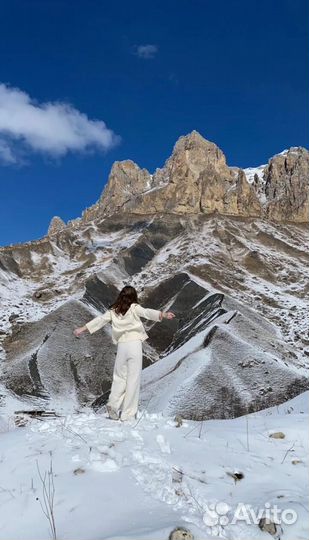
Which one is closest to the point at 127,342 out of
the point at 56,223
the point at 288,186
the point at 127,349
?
the point at 127,349

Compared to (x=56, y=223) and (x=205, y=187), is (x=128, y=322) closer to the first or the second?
(x=205, y=187)

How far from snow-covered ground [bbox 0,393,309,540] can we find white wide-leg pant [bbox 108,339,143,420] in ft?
2.06

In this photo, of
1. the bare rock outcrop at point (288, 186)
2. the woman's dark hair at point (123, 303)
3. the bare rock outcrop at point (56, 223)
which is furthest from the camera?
the bare rock outcrop at point (56, 223)

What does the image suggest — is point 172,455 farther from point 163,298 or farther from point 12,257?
point 12,257

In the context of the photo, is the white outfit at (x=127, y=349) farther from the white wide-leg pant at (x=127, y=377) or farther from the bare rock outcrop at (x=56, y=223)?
the bare rock outcrop at (x=56, y=223)

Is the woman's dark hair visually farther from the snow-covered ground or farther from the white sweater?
the snow-covered ground

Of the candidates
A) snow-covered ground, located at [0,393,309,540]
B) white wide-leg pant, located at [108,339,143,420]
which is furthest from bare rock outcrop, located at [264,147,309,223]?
snow-covered ground, located at [0,393,309,540]

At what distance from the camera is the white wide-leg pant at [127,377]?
28.2 feet

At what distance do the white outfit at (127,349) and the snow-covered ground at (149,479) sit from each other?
0.81m

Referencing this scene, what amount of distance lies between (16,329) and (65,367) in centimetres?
773

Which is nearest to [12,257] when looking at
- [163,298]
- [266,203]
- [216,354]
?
[163,298]

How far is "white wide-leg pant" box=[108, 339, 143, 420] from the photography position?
8586 mm

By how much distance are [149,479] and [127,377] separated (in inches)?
131

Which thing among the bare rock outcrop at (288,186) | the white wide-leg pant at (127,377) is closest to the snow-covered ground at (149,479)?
the white wide-leg pant at (127,377)
